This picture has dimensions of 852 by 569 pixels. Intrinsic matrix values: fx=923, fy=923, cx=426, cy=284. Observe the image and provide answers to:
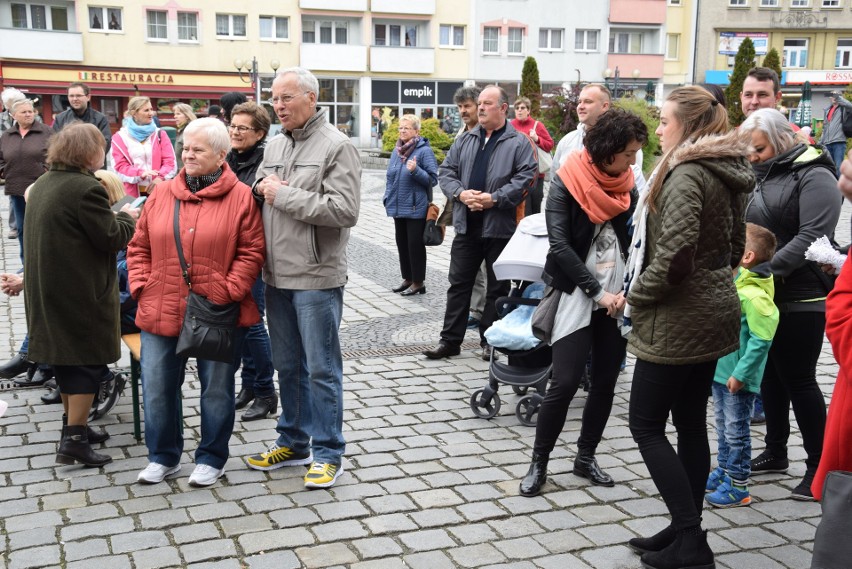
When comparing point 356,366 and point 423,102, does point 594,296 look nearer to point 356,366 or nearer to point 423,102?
point 356,366

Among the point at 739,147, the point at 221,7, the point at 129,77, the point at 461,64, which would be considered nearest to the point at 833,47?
the point at 461,64

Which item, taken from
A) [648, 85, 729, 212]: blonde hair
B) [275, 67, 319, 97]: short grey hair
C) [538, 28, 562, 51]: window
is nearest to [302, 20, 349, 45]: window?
[538, 28, 562, 51]: window

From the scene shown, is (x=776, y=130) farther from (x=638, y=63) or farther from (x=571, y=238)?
(x=638, y=63)

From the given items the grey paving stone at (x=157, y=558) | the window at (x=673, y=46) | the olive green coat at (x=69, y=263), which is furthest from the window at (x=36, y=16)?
the grey paving stone at (x=157, y=558)

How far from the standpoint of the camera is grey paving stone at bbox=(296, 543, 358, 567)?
3992 millimetres

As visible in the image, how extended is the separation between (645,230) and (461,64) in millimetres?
49324

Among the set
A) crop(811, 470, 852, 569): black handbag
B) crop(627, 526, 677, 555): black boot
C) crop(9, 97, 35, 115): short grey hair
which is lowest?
crop(627, 526, 677, 555): black boot

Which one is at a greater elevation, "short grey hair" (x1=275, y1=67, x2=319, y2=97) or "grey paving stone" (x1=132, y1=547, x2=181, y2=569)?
"short grey hair" (x1=275, y1=67, x2=319, y2=97)

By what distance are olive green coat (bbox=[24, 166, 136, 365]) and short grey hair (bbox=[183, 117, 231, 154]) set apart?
710 mm

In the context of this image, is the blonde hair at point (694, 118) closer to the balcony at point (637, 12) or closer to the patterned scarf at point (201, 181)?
the patterned scarf at point (201, 181)

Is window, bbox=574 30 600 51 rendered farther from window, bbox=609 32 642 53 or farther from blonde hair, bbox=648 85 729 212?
blonde hair, bbox=648 85 729 212

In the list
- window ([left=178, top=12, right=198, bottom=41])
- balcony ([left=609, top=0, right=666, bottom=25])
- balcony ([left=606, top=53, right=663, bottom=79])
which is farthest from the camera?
balcony ([left=606, top=53, right=663, bottom=79])

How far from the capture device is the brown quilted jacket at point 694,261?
369cm

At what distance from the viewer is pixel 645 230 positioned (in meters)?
3.98
